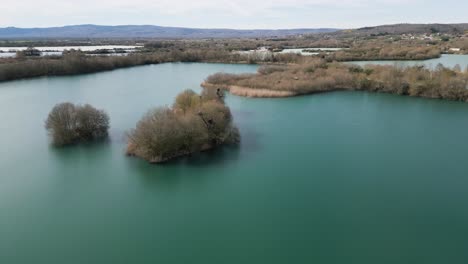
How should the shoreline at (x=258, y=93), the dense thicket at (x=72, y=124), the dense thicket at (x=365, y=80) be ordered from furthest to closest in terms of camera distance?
the shoreline at (x=258, y=93) → the dense thicket at (x=365, y=80) → the dense thicket at (x=72, y=124)

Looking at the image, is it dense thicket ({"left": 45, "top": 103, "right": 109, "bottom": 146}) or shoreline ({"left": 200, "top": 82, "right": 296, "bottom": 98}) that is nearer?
dense thicket ({"left": 45, "top": 103, "right": 109, "bottom": 146})

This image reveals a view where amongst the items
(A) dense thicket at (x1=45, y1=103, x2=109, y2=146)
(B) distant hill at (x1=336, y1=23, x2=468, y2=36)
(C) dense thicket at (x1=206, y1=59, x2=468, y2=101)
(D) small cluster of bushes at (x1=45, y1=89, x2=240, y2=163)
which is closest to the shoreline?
(C) dense thicket at (x1=206, y1=59, x2=468, y2=101)

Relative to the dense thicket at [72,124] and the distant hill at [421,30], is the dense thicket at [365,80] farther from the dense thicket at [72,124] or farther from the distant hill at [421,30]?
the distant hill at [421,30]

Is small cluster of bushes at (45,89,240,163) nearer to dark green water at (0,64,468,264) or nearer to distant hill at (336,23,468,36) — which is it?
dark green water at (0,64,468,264)

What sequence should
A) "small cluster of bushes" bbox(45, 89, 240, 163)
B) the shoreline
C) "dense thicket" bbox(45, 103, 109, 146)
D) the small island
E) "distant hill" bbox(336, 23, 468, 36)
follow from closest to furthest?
the small island < "small cluster of bushes" bbox(45, 89, 240, 163) < "dense thicket" bbox(45, 103, 109, 146) < the shoreline < "distant hill" bbox(336, 23, 468, 36)

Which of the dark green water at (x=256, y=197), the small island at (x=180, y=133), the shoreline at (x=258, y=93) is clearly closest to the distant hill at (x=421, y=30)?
the shoreline at (x=258, y=93)

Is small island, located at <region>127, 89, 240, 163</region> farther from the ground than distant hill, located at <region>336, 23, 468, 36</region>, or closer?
closer

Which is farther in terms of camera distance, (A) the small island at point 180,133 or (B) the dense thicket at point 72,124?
(B) the dense thicket at point 72,124
